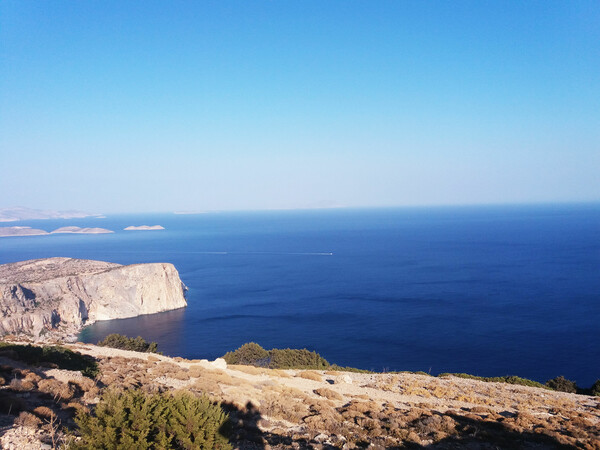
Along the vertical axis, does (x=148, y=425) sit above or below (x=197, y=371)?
above

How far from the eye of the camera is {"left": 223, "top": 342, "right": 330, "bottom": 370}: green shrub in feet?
109

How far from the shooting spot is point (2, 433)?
7672 mm

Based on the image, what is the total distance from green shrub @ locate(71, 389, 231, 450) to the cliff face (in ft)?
209

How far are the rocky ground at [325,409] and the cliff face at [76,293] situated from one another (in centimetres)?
5476

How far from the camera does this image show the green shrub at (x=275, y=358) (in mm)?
33281

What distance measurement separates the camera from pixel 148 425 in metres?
6.82

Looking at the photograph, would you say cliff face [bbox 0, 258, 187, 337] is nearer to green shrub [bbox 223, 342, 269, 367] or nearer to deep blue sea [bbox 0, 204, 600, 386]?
deep blue sea [bbox 0, 204, 600, 386]

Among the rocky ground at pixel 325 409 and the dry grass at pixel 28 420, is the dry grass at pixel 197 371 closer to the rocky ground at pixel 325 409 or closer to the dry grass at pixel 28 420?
the rocky ground at pixel 325 409

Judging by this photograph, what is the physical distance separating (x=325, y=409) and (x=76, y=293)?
7365 centimetres

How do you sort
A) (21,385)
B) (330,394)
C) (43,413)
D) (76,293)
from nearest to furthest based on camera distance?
(43,413)
(21,385)
(330,394)
(76,293)

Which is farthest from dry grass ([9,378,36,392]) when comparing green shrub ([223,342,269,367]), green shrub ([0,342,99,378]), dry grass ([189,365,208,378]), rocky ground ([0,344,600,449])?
green shrub ([223,342,269,367])

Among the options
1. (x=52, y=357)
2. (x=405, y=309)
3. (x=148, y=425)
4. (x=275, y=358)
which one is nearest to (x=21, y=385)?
(x=52, y=357)

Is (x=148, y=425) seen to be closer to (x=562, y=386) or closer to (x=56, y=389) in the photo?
(x=56, y=389)

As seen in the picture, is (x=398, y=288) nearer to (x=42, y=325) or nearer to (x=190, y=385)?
(x=42, y=325)
